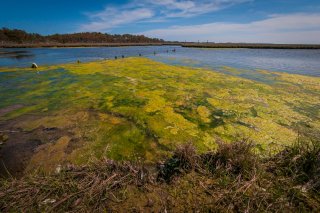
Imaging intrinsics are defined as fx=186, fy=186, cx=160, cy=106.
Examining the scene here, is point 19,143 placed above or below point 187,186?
below

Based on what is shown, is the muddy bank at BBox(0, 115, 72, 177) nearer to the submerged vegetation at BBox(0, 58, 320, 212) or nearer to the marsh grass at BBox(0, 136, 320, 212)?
the submerged vegetation at BBox(0, 58, 320, 212)

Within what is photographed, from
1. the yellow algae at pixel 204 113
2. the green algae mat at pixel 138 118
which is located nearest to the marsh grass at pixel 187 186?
the green algae mat at pixel 138 118

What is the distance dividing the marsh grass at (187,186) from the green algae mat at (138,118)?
43cm

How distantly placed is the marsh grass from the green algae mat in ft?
1.42

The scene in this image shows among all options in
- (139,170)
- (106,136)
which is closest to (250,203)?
(139,170)

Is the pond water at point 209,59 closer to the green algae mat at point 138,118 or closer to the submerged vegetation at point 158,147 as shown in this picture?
the green algae mat at point 138,118

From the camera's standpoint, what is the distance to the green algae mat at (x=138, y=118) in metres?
3.10

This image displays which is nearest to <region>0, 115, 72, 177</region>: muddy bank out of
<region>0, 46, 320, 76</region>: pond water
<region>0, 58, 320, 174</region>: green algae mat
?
<region>0, 58, 320, 174</region>: green algae mat

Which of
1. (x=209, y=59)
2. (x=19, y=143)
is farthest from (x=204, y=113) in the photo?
(x=209, y=59)

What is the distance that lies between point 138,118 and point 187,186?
247cm

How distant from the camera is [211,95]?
591cm

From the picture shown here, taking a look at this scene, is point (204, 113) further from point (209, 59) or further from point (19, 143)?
point (209, 59)

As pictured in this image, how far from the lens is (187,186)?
6.40 feet

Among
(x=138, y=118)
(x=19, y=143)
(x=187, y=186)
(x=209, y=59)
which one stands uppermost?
(x=209, y=59)
